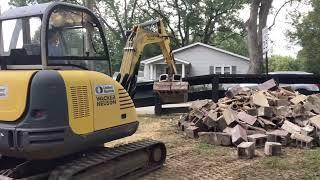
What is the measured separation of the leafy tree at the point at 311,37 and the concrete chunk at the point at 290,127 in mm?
32820

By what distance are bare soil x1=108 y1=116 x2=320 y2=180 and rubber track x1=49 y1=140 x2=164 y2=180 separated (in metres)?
0.48

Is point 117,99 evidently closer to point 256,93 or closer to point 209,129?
point 209,129

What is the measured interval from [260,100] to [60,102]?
5.81m

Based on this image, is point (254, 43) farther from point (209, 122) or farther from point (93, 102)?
point (93, 102)

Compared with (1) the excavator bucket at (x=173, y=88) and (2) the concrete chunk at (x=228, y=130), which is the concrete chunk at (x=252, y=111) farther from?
(1) the excavator bucket at (x=173, y=88)

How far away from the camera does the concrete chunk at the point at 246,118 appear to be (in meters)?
9.84

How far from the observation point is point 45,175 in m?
6.36

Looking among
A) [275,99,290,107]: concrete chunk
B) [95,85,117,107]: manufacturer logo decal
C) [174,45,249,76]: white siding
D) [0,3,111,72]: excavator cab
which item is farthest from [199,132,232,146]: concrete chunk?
[174,45,249,76]: white siding

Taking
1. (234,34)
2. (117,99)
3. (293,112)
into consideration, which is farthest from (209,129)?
(234,34)

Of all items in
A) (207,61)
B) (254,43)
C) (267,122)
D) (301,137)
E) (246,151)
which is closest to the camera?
(246,151)

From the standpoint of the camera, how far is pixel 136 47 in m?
10.2

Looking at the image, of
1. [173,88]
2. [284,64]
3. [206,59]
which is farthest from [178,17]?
[173,88]

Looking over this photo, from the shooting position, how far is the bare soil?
7352 mm

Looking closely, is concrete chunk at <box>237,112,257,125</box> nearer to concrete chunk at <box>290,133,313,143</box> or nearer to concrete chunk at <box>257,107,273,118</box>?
concrete chunk at <box>257,107,273,118</box>
